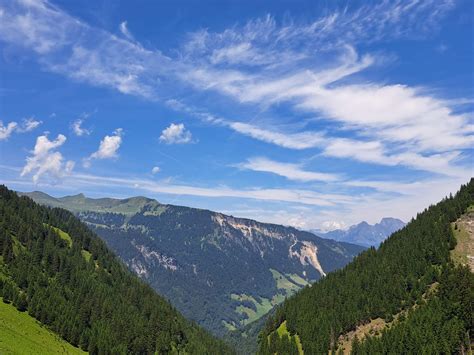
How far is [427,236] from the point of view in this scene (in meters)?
194

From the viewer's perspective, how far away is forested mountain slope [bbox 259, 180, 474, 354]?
128250 millimetres

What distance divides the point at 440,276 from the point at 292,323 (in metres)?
71.7

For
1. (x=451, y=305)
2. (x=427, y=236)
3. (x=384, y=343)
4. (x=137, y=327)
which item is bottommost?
(x=137, y=327)

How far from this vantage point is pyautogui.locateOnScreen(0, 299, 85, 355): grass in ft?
337

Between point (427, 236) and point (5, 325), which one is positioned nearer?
point (5, 325)

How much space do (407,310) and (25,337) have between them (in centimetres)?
13589

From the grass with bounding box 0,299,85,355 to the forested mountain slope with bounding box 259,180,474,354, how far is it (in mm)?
93137

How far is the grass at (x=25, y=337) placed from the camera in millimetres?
102625

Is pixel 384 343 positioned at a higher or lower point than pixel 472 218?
lower

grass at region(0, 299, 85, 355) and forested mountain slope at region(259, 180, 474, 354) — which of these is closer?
grass at region(0, 299, 85, 355)

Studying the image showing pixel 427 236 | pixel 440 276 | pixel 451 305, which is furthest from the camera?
pixel 427 236

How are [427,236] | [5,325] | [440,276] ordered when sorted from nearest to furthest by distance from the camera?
1. [5,325]
2. [440,276]
3. [427,236]

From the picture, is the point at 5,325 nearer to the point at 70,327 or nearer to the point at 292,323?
the point at 70,327

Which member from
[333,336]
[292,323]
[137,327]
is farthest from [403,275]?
[137,327]
